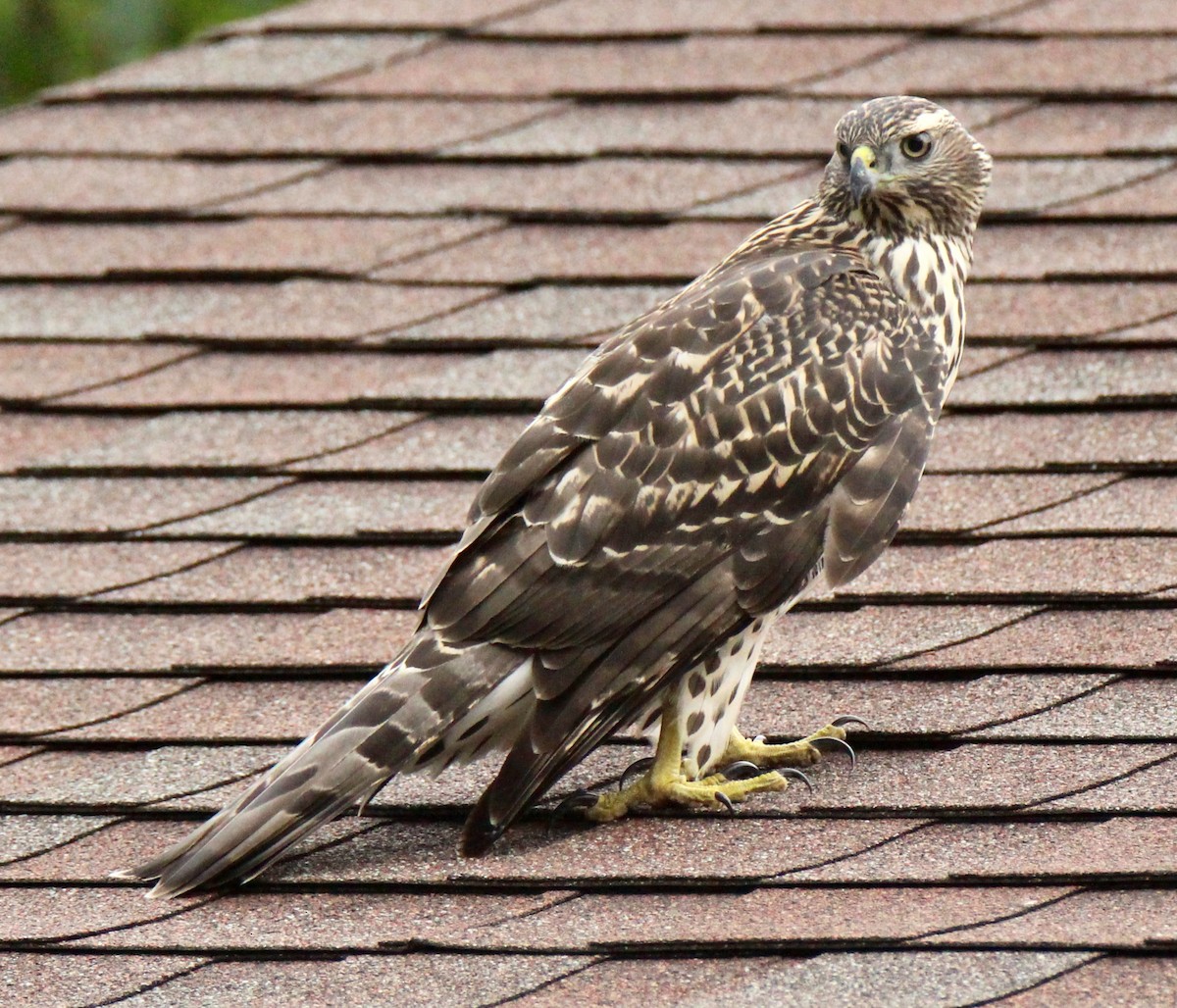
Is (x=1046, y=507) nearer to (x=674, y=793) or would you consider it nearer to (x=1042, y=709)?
(x=1042, y=709)

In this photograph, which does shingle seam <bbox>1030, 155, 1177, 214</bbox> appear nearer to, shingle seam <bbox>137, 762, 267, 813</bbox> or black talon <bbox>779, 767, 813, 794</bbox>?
black talon <bbox>779, 767, 813, 794</bbox>

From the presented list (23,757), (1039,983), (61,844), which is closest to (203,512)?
(23,757)

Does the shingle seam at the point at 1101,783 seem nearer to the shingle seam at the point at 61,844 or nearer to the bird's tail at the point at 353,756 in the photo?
the bird's tail at the point at 353,756

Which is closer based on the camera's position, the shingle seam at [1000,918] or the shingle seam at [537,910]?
the shingle seam at [1000,918]

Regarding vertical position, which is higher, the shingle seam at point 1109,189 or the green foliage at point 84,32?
the green foliage at point 84,32

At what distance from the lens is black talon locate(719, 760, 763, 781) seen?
11.6 ft

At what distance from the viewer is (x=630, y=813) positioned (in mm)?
3373

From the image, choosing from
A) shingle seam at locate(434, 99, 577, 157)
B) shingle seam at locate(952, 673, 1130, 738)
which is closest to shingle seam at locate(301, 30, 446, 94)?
shingle seam at locate(434, 99, 577, 157)

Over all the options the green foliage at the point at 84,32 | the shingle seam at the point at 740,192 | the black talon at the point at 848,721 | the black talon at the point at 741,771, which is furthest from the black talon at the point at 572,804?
the green foliage at the point at 84,32

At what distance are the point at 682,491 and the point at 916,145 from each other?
2.96 ft

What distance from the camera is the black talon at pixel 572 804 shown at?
11.0 feet

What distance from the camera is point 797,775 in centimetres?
340

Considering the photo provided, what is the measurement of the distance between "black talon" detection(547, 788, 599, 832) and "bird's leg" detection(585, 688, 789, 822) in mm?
17

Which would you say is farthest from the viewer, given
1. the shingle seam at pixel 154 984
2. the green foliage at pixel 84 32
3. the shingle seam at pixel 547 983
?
the green foliage at pixel 84 32
